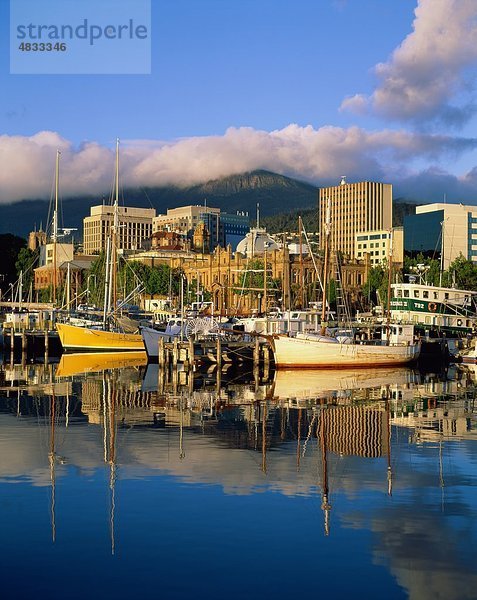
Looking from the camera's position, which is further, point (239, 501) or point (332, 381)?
point (332, 381)

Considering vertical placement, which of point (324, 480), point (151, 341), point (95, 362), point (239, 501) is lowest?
point (239, 501)

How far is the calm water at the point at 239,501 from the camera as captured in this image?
74.1 ft

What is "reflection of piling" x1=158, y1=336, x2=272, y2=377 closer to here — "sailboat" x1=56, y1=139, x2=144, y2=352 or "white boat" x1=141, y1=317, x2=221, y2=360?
"white boat" x1=141, y1=317, x2=221, y2=360

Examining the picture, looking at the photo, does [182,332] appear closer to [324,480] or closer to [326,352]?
[326,352]

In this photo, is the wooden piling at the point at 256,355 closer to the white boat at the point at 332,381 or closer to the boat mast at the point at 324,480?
the white boat at the point at 332,381

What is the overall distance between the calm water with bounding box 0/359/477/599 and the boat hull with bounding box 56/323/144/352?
54.7 metres

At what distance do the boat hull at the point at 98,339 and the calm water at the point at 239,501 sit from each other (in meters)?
54.7

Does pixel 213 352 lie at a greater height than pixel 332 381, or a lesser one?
greater

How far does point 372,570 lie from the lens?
23078 millimetres

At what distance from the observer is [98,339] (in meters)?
112

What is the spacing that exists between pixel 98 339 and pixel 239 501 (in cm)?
8378

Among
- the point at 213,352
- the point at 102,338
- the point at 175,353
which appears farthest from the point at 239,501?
the point at 102,338


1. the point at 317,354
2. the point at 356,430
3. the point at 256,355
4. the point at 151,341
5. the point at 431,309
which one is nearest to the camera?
the point at 356,430

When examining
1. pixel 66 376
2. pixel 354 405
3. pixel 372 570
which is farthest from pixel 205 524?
pixel 66 376
